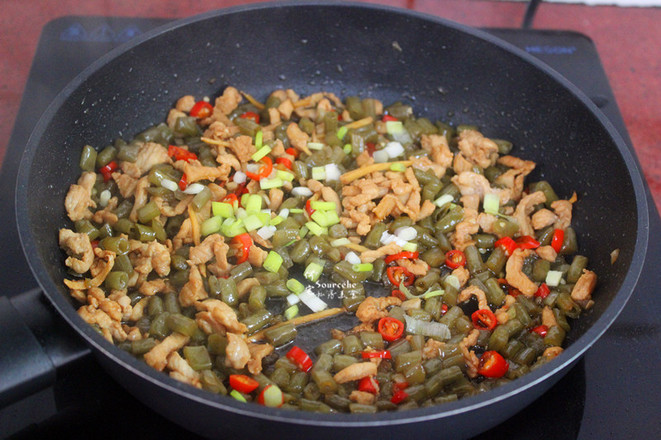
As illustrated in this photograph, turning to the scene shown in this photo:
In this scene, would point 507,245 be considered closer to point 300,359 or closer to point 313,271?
point 313,271

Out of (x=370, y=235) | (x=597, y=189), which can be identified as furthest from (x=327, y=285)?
(x=597, y=189)

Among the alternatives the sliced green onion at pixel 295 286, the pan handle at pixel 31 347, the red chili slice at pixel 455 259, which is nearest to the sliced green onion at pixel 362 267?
the sliced green onion at pixel 295 286

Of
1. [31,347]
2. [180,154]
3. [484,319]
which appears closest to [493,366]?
[484,319]

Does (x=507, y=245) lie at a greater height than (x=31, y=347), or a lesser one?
lesser

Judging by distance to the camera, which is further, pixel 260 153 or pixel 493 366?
pixel 260 153

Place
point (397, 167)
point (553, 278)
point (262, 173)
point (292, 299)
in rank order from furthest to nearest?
point (397, 167) → point (262, 173) → point (553, 278) → point (292, 299)

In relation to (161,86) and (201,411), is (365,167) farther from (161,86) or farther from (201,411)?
(201,411)

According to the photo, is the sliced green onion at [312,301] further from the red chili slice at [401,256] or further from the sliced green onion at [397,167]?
the sliced green onion at [397,167]
